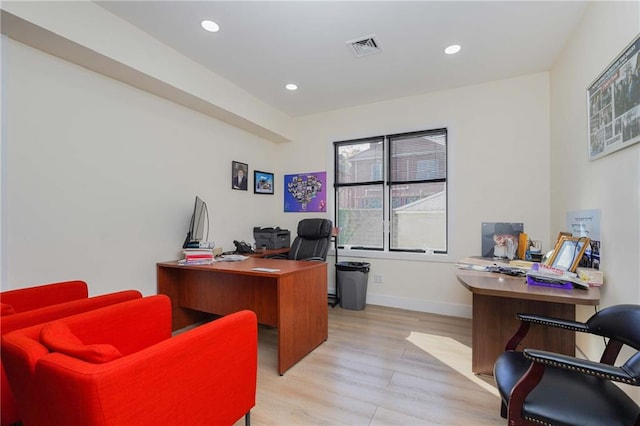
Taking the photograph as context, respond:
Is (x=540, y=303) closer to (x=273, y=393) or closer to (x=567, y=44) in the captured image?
(x=273, y=393)

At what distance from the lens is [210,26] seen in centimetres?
243

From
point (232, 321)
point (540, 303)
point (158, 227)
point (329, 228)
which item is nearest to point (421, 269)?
point (329, 228)

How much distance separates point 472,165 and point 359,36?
2034 mm

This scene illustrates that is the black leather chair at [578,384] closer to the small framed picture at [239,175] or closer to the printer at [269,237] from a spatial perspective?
the printer at [269,237]

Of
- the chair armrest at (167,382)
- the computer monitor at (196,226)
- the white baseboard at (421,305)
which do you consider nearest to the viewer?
the chair armrest at (167,382)

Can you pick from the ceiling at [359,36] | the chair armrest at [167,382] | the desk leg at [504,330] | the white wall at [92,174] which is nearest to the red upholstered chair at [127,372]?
the chair armrest at [167,382]

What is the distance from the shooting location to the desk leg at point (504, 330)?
6.69 feet

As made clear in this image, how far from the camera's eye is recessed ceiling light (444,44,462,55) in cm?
271

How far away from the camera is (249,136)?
4.18m

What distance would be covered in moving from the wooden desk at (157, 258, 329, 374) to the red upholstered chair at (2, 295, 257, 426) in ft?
2.45

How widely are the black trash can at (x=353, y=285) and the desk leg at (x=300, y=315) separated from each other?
96 cm

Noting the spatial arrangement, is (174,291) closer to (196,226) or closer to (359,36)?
(196,226)

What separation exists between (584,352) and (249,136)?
14.2 feet

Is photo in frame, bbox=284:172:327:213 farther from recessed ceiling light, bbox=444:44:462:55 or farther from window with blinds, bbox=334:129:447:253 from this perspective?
recessed ceiling light, bbox=444:44:462:55
